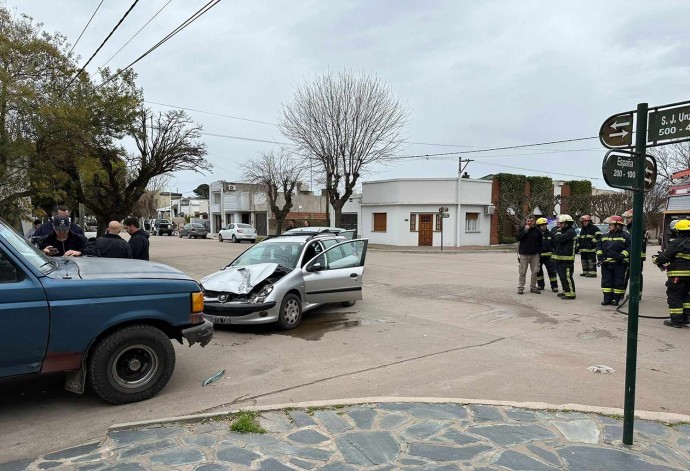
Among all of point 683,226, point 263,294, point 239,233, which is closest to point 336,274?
point 263,294

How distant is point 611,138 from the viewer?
3725 millimetres

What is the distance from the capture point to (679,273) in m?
7.88

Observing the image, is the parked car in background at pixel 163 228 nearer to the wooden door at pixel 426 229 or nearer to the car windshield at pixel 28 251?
the wooden door at pixel 426 229

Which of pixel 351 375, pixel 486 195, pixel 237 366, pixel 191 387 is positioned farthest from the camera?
pixel 486 195

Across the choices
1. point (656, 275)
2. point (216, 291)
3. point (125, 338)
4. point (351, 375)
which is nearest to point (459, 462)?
point (351, 375)

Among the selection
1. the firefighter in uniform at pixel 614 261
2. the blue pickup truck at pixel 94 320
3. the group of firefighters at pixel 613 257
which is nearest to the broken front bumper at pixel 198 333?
the blue pickup truck at pixel 94 320

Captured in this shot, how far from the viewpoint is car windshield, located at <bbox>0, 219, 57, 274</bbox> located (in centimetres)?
409

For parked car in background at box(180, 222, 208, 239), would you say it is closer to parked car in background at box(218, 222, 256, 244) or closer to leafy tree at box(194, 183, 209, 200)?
parked car in background at box(218, 222, 256, 244)

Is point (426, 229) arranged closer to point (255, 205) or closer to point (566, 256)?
point (566, 256)

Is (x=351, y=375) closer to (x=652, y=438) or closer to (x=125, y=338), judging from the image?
(x=125, y=338)

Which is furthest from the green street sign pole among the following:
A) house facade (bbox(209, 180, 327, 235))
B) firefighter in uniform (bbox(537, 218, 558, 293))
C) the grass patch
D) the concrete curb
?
house facade (bbox(209, 180, 327, 235))

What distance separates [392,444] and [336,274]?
5057 mm

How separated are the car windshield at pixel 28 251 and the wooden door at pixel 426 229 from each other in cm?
2937

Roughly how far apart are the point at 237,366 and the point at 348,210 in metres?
32.8
